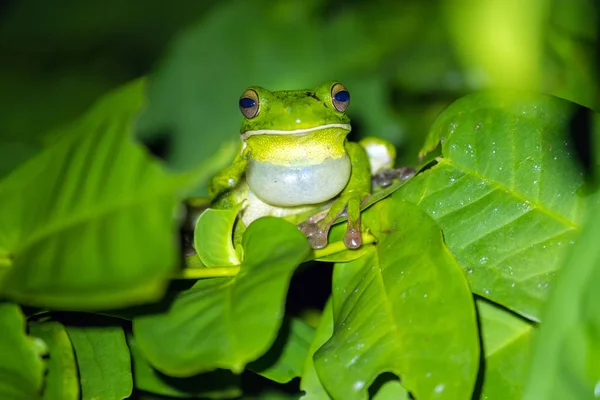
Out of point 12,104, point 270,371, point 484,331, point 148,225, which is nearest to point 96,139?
point 148,225

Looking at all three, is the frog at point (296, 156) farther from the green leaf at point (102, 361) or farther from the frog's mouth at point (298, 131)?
the green leaf at point (102, 361)

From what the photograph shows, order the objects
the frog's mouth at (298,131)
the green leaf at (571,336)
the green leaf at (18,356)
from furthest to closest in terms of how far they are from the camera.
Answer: the frog's mouth at (298,131)
the green leaf at (18,356)
the green leaf at (571,336)

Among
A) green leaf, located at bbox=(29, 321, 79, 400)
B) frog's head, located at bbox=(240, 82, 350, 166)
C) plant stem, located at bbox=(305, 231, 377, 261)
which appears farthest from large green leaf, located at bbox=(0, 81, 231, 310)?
frog's head, located at bbox=(240, 82, 350, 166)

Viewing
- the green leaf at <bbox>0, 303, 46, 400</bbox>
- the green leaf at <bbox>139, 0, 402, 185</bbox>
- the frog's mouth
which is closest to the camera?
the green leaf at <bbox>0, 303, 46, 400</bbox>

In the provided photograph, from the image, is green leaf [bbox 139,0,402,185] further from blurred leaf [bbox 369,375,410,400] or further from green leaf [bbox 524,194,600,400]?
green leaf [bbox 524,194,600,400]

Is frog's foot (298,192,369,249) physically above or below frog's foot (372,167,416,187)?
above

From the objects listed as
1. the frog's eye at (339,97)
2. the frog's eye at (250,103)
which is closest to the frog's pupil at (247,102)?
the frog's eye at (250,103)

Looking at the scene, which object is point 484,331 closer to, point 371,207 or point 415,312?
point 415,312
